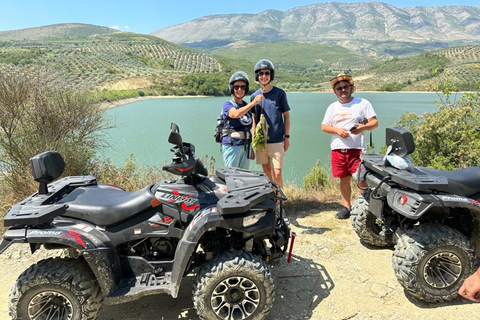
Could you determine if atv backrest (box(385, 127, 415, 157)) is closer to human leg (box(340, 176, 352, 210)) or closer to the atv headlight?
the atv headlight

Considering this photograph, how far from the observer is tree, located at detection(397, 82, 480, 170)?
6117mm

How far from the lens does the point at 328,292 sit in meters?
3.12

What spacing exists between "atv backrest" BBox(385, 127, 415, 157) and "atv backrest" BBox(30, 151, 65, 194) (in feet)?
9.91

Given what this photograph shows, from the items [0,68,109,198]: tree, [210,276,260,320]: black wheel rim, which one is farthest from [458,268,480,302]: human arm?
[0,68,109,198]: tree

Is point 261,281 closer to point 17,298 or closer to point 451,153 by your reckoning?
point 17,298

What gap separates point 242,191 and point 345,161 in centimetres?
→ 245

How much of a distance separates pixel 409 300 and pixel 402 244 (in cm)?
55

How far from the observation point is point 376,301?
2.96 m

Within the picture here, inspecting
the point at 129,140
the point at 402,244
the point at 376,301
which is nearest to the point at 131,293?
the point at 376,301

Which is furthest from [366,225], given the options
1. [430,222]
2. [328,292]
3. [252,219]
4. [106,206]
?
[106,206]

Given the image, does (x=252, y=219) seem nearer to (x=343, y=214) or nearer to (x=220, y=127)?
(x=220, y=127)

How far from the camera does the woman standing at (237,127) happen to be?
4086 mm

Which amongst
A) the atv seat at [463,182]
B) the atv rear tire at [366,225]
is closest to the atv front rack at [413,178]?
the atv seat at [463,182]

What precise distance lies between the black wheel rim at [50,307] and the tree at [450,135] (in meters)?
6.40
